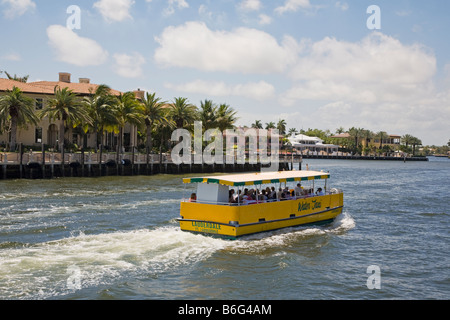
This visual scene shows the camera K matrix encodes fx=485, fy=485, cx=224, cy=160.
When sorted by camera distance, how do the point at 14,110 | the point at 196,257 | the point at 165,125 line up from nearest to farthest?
the point at 196,257
the point at 14,110
the point at 165,125

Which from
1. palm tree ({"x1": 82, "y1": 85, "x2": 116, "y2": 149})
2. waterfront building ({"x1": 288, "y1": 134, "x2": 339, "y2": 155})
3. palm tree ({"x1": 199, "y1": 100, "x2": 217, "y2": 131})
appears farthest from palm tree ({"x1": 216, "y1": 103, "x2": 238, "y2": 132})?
waterfront building ({"x1": 288, "y1": 134, "x2": 339, "y2": 155})

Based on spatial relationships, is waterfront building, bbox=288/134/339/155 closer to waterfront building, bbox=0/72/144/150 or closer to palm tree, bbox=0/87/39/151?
waterfront building, bbox=0/72/144/150

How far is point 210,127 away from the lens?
292ft

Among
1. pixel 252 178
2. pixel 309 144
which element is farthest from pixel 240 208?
pixel 309 144

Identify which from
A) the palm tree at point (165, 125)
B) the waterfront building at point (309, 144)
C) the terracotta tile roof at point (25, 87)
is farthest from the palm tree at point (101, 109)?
the waterfront building at point (309, 144)

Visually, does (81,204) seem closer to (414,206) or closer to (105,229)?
(105,229)

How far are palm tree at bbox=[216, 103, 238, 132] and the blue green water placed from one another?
57.5 m

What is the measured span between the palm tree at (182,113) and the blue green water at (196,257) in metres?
47.0

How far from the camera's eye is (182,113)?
7906 cm

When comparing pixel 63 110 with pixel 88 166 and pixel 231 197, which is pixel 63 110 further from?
pixel 231 197

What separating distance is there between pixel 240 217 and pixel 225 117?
68666mm

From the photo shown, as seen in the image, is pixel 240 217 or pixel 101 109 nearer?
pixel 240 217

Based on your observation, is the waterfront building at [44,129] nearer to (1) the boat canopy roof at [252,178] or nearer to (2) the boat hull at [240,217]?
(1) the boat canopy roof at [252,178]

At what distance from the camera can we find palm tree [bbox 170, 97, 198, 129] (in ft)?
258
